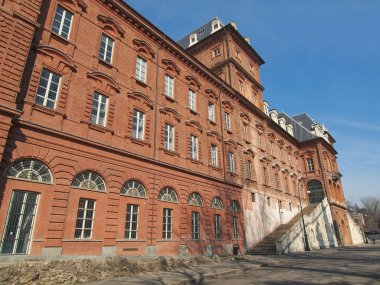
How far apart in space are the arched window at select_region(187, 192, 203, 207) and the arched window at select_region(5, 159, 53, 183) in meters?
9.77

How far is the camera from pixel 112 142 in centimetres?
1488

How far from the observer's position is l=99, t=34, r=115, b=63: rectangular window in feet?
52.7

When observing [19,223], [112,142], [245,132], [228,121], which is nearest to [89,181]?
[112,142]

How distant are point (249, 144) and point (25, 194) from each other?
72.9ft

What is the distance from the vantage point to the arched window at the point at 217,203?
21173 mm

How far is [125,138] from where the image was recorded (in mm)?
15648

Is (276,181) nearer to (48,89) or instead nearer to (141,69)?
(141,69)

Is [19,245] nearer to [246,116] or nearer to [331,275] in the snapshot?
[331,275]

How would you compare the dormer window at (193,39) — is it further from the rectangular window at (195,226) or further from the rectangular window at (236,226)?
the rectangular window at (195,226)

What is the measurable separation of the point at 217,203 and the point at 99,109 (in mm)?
12020

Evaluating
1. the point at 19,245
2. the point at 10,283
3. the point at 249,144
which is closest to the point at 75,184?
the point at 19,245

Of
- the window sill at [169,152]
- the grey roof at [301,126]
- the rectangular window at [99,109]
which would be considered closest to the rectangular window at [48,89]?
the rectangular window at [99,109]

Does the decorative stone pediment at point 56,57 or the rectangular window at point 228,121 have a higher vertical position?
the rectangular window at point 228,121

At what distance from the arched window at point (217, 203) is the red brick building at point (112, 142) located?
0.13 meters
